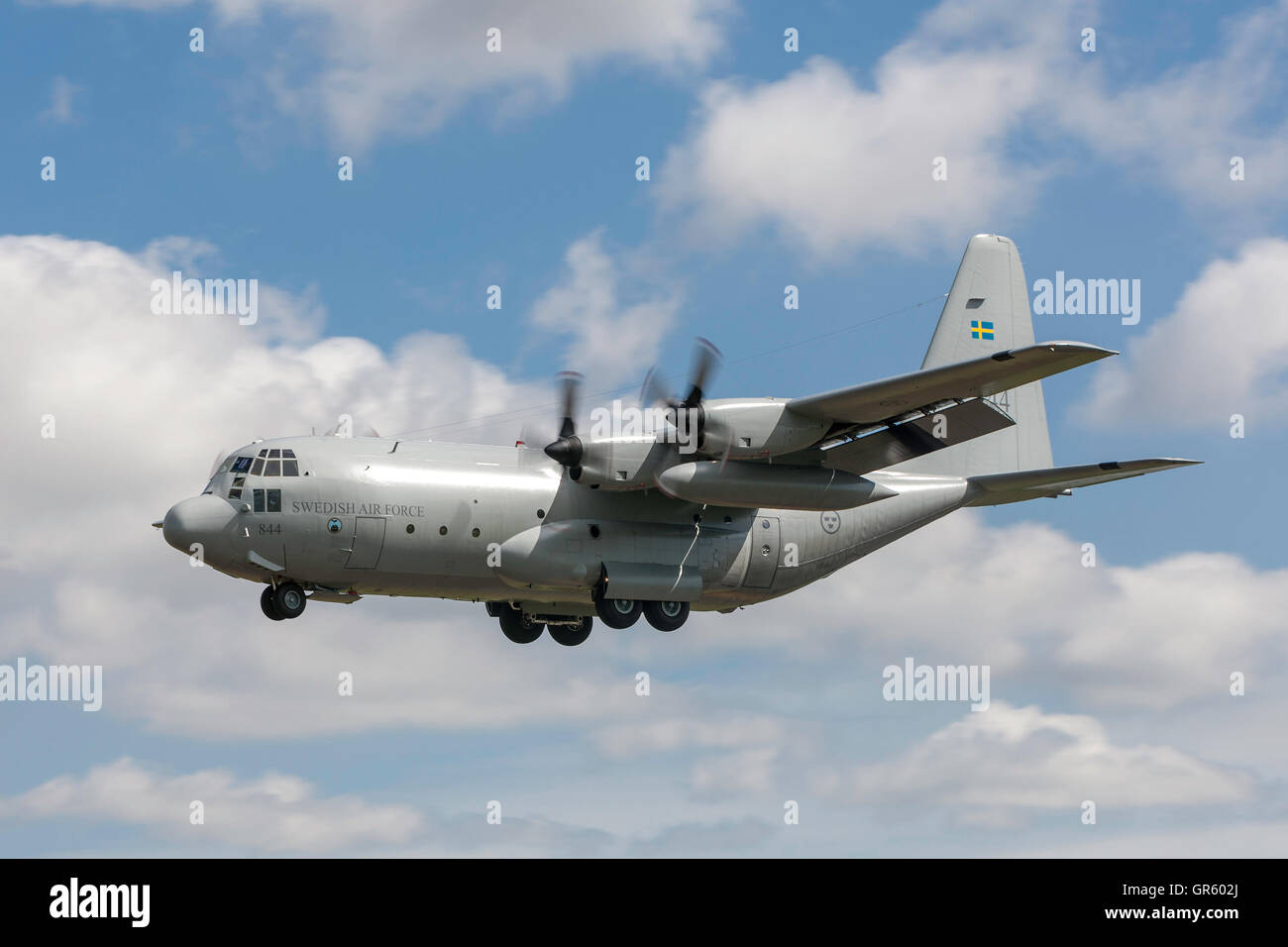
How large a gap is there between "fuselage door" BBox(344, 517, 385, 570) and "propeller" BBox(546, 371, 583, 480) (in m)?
3.12

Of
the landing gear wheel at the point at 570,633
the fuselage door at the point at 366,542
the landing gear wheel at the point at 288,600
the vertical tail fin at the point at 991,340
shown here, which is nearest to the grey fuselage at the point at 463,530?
the fuselage door at the point at 366,542

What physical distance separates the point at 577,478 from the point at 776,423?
364 cm

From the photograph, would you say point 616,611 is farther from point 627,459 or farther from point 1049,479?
point 1049,479

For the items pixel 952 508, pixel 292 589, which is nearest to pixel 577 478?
pixel 292 589

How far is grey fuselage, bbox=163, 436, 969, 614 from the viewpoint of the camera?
2331 cm

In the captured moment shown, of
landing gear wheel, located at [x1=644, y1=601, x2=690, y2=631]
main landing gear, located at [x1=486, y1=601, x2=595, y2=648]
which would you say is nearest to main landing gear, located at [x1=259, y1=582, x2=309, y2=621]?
main landing gear, located at [x1=486, y1=601, x2=595, y2=648]

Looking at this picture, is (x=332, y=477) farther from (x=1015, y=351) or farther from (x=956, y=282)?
(x=956, y=282)

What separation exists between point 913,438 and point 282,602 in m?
10.7

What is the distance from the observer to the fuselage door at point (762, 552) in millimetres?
26516

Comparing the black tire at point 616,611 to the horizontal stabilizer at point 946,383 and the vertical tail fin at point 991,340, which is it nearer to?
the horizontal stabilizer at point 946,383

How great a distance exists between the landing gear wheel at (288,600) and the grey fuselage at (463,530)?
231mm

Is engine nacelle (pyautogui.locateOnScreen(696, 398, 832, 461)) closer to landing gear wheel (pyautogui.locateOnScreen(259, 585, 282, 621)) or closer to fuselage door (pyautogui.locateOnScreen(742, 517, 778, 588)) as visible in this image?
fuselage door (pyautogui.locateOnScreen(742, 517, 778, 588))

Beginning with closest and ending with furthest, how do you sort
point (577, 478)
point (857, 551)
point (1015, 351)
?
point (1015, 351) → point (577, 478) → point (857, 551)

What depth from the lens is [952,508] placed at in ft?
91.6
